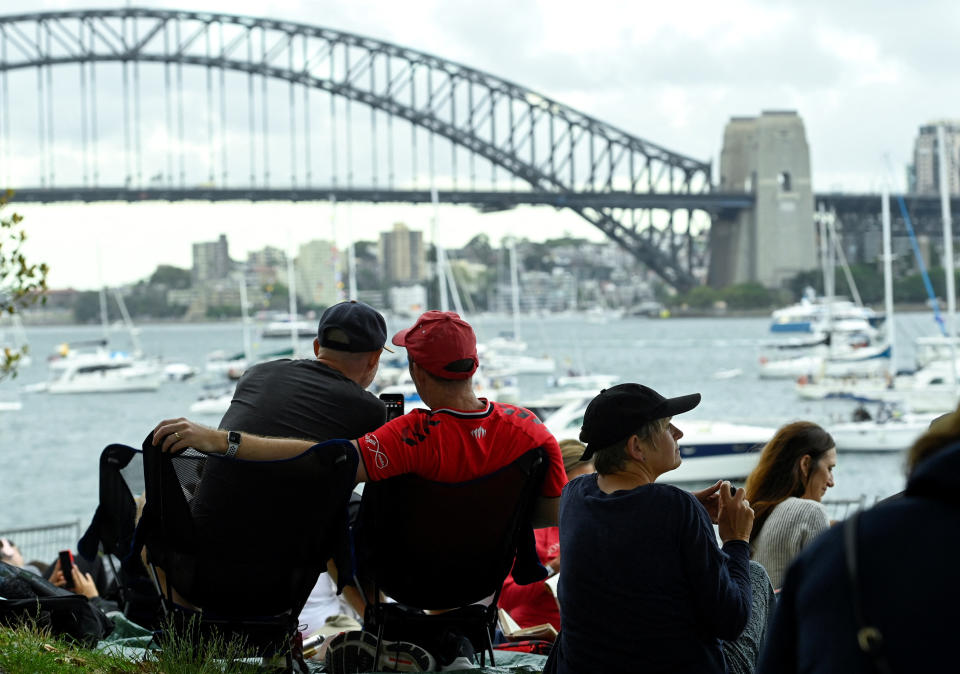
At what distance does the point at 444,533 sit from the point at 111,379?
50.6m

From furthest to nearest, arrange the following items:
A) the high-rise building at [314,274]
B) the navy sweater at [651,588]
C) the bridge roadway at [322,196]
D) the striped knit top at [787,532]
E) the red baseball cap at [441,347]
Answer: the high-rise building at [314,274] → the bridge roadway at [322,196] → the striped knit top at [787,532] → the red baseball cap at [441,347] → the navy sweater at [651,588]

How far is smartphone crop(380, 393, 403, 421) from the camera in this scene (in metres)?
3.09

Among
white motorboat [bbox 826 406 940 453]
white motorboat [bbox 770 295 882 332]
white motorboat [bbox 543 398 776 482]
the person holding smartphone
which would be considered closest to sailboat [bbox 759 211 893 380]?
white motorboat [bbox 770 295 882 332]

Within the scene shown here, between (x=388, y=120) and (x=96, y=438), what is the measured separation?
94.0 ft

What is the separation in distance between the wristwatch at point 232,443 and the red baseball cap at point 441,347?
428 millimetres

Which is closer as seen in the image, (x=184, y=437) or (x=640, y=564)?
(x=640, y=564)

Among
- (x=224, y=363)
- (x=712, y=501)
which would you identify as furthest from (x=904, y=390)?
(x=224, y=363)

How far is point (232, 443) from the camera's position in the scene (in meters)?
2.53

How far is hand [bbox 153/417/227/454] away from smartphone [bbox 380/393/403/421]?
0.63 meters

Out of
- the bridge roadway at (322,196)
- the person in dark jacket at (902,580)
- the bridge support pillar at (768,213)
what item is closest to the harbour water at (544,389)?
the person in dark jacket at (902,580)

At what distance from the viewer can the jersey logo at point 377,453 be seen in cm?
261

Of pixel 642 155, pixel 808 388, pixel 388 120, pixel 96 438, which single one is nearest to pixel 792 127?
pixel 642 155

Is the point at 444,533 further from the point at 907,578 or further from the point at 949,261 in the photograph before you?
the point at 949,261

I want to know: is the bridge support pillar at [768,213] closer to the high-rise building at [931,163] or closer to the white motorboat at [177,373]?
the high-rise building at [931,163]
